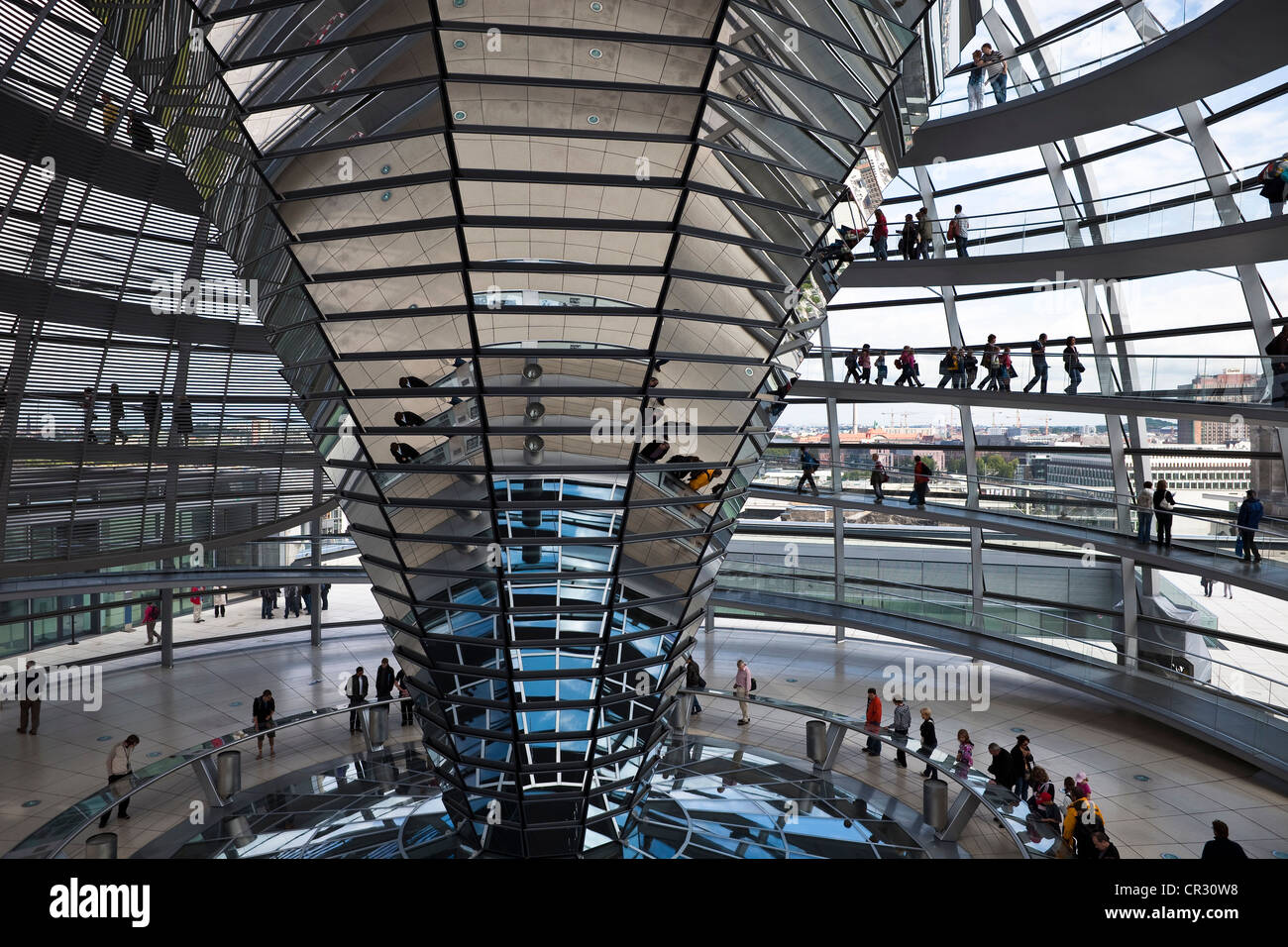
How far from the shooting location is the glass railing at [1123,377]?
591 inches

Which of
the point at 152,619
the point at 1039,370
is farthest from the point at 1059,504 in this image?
the point at 152,619

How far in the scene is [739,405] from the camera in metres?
9.55

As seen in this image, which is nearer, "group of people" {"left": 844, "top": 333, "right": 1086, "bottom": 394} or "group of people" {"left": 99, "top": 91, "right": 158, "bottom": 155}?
"group of people" {"left": 99, "top": 91, "right": 158, "bottom": 155}

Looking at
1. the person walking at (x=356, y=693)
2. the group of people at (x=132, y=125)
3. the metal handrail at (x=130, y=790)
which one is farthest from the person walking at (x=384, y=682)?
the group of people at (x=132, y=125)

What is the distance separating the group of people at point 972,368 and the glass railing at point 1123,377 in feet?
0.08

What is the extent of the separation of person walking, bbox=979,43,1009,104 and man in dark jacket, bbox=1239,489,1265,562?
10.2 meters

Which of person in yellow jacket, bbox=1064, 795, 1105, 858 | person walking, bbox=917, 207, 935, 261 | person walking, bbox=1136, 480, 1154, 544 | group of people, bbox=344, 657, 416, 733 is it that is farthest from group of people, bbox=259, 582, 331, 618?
person walking, bbox=1136, 480, 1154, 544

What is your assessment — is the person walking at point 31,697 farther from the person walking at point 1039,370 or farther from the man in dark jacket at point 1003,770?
the person walking at point 1039,370

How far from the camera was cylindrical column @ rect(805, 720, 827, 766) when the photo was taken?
1534cm

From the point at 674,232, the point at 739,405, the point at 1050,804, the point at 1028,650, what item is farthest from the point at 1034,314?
the point at 674,232

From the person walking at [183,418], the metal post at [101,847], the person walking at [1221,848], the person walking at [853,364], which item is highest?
the person walking at [853,364]

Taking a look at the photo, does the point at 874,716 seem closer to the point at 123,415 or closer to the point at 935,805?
the point at 935,805

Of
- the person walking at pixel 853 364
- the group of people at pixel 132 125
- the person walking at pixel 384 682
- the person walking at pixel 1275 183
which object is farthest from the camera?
the person walking at pixel 853 364

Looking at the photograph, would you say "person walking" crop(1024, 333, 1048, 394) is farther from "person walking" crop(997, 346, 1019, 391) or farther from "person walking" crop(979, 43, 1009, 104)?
"person walking" crop(979, 43, 1009, 104)
